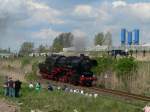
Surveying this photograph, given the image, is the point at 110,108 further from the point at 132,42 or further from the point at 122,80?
the point at 132,42

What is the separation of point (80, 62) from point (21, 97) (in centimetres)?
1169

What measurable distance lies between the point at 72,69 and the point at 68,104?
16972 mm

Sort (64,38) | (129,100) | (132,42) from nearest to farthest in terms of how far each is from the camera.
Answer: (129,100)
(132,42)
(64,38)

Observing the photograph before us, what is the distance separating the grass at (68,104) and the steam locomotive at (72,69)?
9530 millimetres

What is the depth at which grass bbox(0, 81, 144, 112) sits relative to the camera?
63.9 feet

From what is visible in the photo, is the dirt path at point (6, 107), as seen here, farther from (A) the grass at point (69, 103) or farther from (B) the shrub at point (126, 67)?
(B) the shrub at point (126, 67)

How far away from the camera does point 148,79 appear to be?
30766 mm

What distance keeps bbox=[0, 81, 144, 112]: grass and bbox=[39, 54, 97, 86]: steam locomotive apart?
9530 millimetres

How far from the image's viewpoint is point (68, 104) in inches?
841

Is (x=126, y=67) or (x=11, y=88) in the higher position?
(x=126, y=67)

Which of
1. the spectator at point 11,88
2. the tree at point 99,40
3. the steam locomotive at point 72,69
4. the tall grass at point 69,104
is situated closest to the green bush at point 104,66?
the steam locomotive at point 72,69

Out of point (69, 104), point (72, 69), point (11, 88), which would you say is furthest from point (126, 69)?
point (69, 104)

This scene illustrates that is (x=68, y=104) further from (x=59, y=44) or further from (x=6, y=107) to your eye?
(x=59, y=44)

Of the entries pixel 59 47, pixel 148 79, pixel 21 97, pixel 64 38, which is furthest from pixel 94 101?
pixel 64 38
